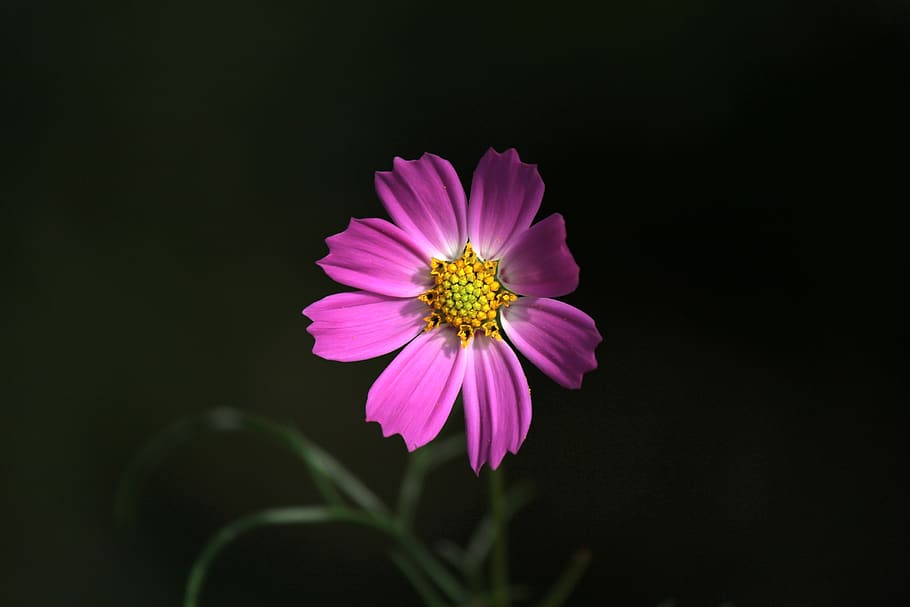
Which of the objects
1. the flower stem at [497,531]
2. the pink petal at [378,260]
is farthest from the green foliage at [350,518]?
the pink petal at [378,260]

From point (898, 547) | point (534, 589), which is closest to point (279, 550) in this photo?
point (534, 589)

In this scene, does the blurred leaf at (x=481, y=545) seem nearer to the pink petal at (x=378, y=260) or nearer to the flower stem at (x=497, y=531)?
the flower stem at (x=497, y=531)

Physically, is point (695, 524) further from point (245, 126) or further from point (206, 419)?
point (245, 126)

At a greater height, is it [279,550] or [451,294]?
[451,294]

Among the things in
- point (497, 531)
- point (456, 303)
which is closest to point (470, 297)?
point (456, 303)

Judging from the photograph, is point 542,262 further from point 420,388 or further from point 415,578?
point 415,578

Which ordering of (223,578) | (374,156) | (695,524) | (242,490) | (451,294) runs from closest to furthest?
1. (451,294)
2. (695,524)
3. (223,578)
4. (242,490)
5. (374,156)

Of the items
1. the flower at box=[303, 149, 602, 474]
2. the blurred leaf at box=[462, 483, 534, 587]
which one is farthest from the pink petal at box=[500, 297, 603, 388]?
the blurred leaf at box=[462, 483, 534, 587]
